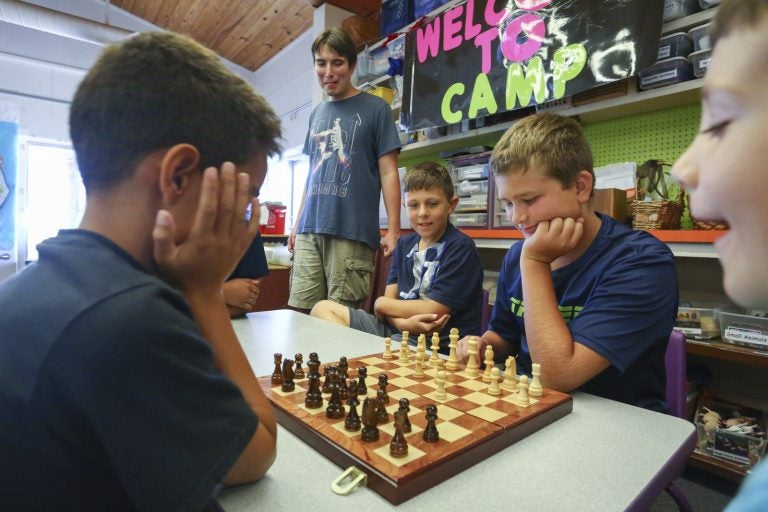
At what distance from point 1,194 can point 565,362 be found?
6.19 m

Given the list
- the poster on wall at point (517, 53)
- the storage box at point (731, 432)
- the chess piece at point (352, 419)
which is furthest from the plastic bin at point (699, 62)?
the chess piece at point (352, 419)

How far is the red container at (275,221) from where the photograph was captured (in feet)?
14.1

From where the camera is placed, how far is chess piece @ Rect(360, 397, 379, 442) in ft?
2.13

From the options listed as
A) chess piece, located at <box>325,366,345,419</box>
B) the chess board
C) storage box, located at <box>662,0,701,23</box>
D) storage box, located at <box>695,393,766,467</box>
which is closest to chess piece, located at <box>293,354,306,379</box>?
the chess board

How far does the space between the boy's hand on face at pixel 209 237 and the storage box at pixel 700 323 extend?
187 centimetres

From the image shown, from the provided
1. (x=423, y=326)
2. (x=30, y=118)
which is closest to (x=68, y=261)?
(x=423, y=326)

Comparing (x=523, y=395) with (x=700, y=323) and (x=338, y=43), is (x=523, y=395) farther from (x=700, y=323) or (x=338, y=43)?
(x=338, y=43)

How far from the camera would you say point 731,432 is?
1.82 metres

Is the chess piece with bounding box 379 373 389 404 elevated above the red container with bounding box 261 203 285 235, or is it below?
below

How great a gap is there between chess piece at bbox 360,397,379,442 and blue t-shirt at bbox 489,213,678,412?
0.54 m

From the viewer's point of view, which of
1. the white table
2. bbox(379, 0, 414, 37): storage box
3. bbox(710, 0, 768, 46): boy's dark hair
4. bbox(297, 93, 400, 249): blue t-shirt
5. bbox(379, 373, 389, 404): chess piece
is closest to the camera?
bbox(710, 0, 768, 46): boy's dark hair

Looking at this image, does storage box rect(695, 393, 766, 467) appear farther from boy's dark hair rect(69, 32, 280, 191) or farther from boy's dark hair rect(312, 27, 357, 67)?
boy's dark hair rect(312, 27, 357, 67)

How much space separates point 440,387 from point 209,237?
506 millimetres

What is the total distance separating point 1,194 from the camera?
4.96 meters
